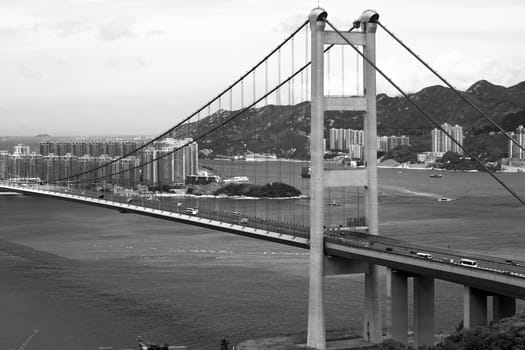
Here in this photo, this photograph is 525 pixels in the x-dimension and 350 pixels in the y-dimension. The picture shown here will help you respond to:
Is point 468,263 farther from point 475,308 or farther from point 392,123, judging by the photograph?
point 392,123

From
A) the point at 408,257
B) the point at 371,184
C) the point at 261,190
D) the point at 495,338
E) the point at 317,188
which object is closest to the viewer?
the point at 495,338

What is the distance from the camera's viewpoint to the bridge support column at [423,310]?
30.8 ft

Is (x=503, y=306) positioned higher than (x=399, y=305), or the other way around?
(x=503, y=306)

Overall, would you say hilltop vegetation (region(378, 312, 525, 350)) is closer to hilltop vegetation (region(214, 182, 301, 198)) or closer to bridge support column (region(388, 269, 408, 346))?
bridge support column (region(388, 269, 408, 346))

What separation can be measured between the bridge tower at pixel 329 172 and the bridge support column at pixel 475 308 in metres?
1.80

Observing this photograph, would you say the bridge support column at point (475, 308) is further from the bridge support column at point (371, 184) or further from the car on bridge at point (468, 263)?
the bridge support column at point (371, 184)

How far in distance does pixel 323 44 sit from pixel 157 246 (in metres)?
10.6

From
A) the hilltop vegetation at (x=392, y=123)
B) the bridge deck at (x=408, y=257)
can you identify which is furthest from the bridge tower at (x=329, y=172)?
the hilltop vegetation at (x=392, y=123)

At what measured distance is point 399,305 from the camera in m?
9.65

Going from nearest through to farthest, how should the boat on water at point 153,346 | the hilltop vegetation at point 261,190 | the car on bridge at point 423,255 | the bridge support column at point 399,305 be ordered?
1. the car on bridge at point 423,255
2. the bridge support column at point 399,305
3. the boat on water at point 153,346
4. the hilltop vegetation at point 261,190

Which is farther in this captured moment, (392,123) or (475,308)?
(392,123)

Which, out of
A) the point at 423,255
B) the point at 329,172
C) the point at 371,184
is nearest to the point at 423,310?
the point at 423,255

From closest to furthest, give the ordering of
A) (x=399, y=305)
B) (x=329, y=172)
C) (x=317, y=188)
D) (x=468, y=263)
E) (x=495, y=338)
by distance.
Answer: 1. (x=495, y=338)
2. (x=468, y=263)
3. (x=399, y=305)
4. (x=317, y=188)
5. (x=329, y=172)

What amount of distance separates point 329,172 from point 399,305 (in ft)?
5.74
